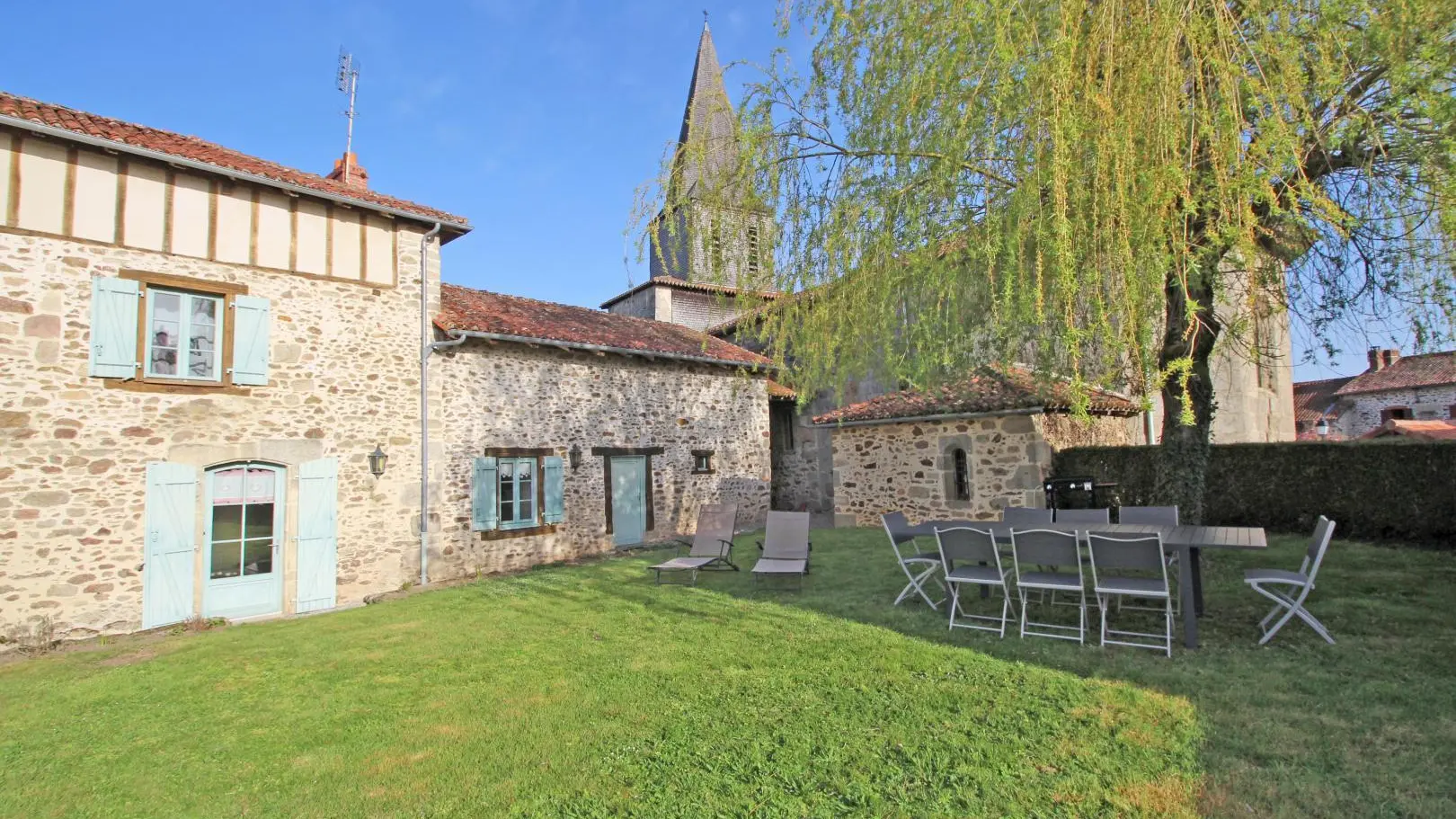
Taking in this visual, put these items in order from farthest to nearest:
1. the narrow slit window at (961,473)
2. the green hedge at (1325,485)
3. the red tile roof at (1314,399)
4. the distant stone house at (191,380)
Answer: the red tile roof at (1314,399)
the narrow slit window at (961,473)
the green hedge at (1325,485)
the distant stone house at (191,380)

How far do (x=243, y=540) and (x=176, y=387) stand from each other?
192cm

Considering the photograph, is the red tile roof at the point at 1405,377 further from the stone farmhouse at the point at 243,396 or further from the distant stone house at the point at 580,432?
the stone farmhouse at the point at 243,396

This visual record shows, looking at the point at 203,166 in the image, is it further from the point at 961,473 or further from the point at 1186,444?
the point at 961,473

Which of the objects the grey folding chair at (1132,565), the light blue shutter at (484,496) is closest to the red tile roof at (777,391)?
the light blue shutter at (484,496)

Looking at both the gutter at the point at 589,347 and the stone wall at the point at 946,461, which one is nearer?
the gutter at the point at 589,347

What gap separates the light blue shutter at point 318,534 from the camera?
27.2ft

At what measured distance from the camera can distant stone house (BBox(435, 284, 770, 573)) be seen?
33.0 feet

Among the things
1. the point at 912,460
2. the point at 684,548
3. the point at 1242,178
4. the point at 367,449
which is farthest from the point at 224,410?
the point at 912,460

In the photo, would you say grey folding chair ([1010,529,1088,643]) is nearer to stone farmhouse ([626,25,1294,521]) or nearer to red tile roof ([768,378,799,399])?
stone farmhouse ([626,25,1294,521])

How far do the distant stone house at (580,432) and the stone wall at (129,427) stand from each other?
43.0 inches

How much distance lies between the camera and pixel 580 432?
11336 millimetres

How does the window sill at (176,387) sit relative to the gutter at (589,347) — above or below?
below

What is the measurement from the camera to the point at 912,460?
1295 cm

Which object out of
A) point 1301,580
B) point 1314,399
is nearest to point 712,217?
point 1301,580
